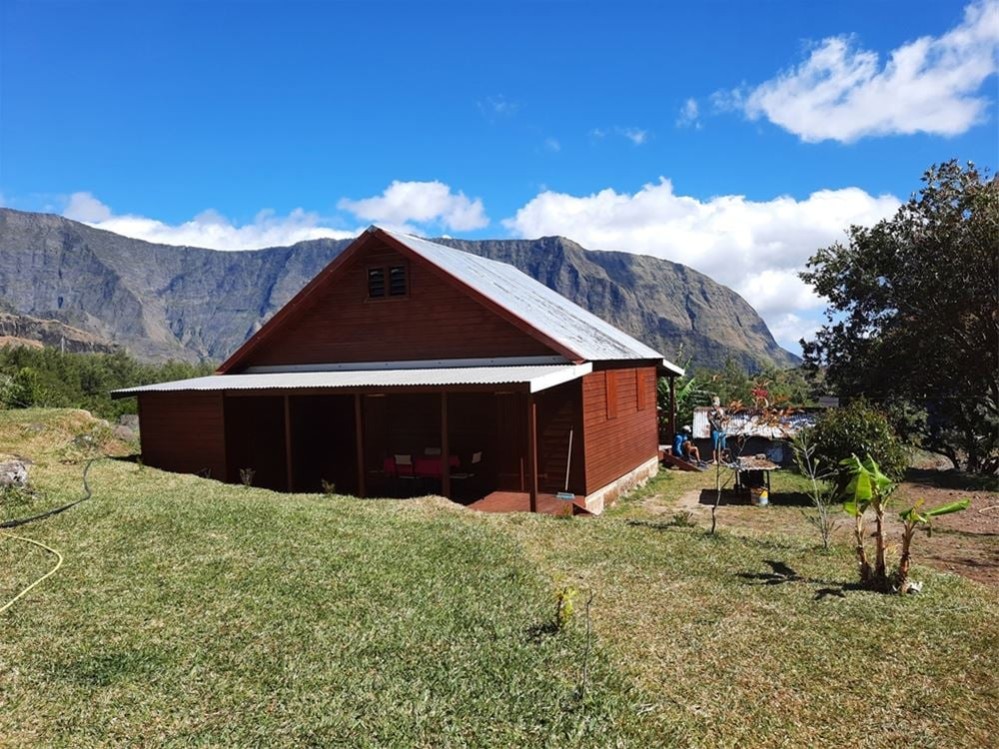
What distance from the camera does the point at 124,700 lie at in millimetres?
4945

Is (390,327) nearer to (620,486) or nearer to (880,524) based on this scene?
(620,486)

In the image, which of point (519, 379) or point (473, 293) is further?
point (473, 293)

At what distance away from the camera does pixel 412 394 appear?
53.0 ft

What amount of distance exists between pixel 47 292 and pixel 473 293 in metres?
213

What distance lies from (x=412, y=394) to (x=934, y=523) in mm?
10845

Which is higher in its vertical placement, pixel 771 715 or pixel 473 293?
pixel 473 293

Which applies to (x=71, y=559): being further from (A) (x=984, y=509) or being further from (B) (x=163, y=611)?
(A) (x=984, y=509)

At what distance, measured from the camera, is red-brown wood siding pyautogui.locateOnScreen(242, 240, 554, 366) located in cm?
1545

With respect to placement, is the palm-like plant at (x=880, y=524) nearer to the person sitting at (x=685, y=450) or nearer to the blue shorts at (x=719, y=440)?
the blue shorts at (x=719, y=440)

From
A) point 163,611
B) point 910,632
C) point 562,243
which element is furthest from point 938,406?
point 562,243

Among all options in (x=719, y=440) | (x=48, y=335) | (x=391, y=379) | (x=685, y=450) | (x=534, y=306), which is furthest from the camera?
(x=48, y=335)

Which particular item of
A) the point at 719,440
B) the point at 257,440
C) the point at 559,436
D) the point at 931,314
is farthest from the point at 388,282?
the point at 931,314

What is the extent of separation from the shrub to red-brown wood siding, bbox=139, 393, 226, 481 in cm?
1320

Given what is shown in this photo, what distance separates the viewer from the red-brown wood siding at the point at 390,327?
1545 centimetres
